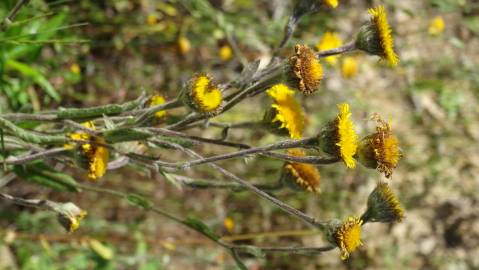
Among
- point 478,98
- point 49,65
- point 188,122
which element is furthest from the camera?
point 478,98

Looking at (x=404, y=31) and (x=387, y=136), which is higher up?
(x=387, y=136)

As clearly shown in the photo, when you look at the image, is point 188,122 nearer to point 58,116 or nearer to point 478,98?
point 58,116

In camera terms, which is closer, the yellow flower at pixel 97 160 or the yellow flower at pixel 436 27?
the yellow flower at pixel 97 160

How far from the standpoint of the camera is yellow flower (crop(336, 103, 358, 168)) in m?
1.25

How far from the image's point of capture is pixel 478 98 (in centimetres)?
377

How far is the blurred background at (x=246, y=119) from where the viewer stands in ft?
8.32

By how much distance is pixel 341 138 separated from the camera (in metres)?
A: 1.25

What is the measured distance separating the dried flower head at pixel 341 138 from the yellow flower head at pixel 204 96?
24cm

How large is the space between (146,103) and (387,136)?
627mm

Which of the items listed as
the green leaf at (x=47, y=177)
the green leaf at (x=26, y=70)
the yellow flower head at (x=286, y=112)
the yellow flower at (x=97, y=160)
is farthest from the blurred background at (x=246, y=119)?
the yellow flower head at (x=286, y=112)

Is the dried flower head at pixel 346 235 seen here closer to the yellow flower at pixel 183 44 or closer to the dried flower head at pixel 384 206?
the dried flower head at pixel 384 206

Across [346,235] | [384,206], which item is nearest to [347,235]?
[346,235]

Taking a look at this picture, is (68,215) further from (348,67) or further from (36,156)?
(348,67)

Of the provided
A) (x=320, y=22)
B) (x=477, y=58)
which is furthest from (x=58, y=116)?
(x=477, y=58)
